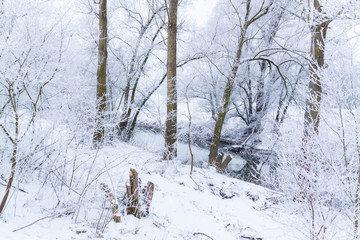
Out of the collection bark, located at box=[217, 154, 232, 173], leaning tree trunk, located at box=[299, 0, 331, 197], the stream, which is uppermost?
leaning tree trunk, located at box=[299, 0, 331, 197]

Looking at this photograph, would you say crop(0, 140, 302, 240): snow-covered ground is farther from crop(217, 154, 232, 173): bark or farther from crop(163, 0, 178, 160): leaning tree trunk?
crop(217, 154, 232, 173): bark

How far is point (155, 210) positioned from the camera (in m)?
3.72

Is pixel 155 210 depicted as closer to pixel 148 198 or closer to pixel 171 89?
pixel 148 198

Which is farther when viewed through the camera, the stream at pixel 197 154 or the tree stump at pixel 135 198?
the stream at pixel 197 154

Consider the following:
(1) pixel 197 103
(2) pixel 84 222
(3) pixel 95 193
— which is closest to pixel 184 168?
(3) pixel 95 193

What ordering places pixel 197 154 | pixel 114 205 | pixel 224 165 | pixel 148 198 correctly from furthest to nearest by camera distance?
pixel 197 154 → pixel 224 165 → pixel 148 198 → pixel 114 205

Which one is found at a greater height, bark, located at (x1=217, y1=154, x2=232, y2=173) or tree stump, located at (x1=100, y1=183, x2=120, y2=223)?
tree stump, located at (x1=100, y1=183, x2=120, y2=223)

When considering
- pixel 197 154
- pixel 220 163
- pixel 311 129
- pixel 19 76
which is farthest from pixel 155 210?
pixel 197 154

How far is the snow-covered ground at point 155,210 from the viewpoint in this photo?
8.45ft

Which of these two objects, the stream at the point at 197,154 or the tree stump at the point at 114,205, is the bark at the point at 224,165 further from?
the tree stump at the point at 114,205

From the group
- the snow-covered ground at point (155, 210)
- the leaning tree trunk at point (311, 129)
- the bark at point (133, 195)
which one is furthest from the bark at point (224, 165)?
the bark at point (133, 195)

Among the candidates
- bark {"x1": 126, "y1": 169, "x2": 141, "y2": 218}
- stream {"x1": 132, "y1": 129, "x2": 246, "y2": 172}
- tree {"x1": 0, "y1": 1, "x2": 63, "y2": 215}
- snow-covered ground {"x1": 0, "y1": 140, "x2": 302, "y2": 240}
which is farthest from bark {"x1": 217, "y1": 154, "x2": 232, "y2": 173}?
tree {"x1": 0, "y1": 1, "x2": 63, "y2": 215}

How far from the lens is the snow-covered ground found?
8.45ft

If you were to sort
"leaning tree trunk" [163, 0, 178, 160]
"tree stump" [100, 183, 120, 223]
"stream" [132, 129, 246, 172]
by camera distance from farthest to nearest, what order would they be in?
"stream" [132, 129, 246, 172] → "leaning tree trunk" [163, 0, 178, 160] → "tree stump" [100, 183, 120, 223]
